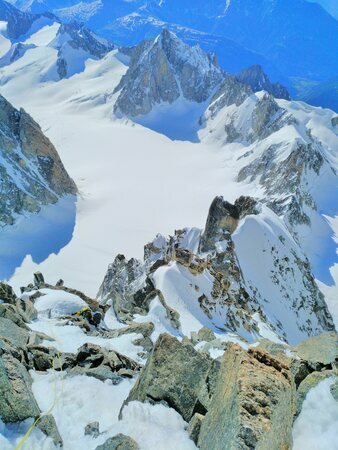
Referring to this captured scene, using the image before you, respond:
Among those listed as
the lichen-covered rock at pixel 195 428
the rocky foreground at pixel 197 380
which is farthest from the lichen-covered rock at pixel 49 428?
the lichen-covered rock at pixel 195 428

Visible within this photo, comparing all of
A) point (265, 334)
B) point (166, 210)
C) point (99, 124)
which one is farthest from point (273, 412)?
point (99, 124)

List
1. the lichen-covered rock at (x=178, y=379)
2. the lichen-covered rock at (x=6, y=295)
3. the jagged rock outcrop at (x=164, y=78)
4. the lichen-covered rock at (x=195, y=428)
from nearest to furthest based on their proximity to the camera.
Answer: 1. the lichen-covered rock at (x=195, y=428)
2. the lichen-covered rock at (x=178, y=379)
3. the lichen-covered rock at (x=6, y=295)
4. the jagged rock outcrop at (x=164, y=78)

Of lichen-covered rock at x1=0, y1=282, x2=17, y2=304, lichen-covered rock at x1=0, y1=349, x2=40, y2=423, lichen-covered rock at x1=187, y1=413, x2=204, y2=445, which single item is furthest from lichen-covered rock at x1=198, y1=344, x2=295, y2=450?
lichen-covered rock at x1=0, y1=282, x2=17, y2=304

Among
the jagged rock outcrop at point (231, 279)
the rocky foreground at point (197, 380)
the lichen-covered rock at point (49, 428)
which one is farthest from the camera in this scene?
the jagged rock outcrop at point (231, 279)

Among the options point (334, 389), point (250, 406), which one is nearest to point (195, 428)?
point (250, 406)

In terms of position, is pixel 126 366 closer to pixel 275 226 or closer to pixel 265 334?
pixel 265 334

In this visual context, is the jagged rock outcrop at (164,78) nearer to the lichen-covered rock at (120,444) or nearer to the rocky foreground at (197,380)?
the rocky foreground at (197,380)

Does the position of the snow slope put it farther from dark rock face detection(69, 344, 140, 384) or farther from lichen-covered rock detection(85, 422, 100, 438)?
A: lichen-covered rock detection(85, 422, 100, 438)
